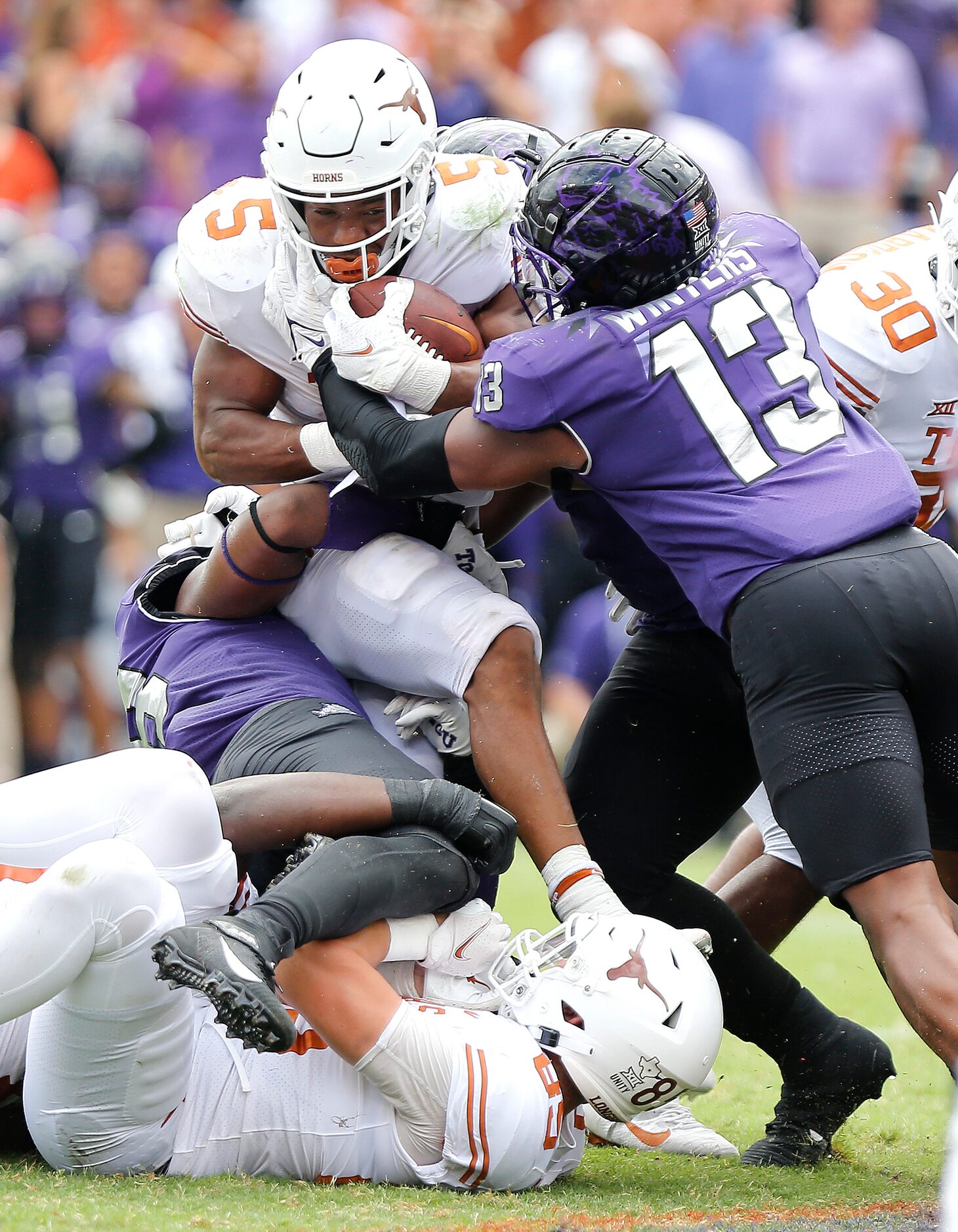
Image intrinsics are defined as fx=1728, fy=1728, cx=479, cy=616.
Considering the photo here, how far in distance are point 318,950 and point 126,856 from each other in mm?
407

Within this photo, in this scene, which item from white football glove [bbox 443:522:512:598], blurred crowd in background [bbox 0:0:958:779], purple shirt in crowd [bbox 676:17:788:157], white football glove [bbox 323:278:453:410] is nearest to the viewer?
white football glove [bbox 323:278:453:410]

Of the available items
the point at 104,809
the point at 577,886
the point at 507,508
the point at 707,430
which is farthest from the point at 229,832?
the point at 507,508

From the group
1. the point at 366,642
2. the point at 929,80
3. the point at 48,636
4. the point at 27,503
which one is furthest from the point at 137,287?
the point at 366,642

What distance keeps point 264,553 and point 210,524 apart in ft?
1.26

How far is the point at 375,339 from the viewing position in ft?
11.0

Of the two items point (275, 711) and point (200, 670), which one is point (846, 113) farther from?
point (275, 711)

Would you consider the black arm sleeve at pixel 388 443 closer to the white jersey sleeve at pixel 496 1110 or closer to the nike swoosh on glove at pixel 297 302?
the nike swoosh on glove at pixel 297 302

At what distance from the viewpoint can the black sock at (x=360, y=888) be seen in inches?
111

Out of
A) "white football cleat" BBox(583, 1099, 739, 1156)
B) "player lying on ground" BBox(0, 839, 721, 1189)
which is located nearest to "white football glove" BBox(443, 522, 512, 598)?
"player lying on ground" BBox(0, 839, 721, 1189)

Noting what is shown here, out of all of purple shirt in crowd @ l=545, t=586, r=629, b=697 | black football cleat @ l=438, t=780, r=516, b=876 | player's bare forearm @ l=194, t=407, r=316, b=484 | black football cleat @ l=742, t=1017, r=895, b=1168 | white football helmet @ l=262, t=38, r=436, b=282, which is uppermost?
white football helmet @ l=262, t=38, r=436, b=282

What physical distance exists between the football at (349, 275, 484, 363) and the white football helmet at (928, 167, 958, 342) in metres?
0.94

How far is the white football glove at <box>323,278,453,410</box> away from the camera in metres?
3.32

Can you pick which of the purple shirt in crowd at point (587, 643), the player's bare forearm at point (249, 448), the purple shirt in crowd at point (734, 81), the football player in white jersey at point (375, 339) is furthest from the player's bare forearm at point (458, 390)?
the purple shirt in crowd at point (734, 81)

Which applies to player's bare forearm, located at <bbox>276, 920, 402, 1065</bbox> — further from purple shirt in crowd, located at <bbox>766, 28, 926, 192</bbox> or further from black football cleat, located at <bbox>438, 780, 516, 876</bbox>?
purple shirt in crowd, located at <bbox>766, 28, 926, 192</bbox>
